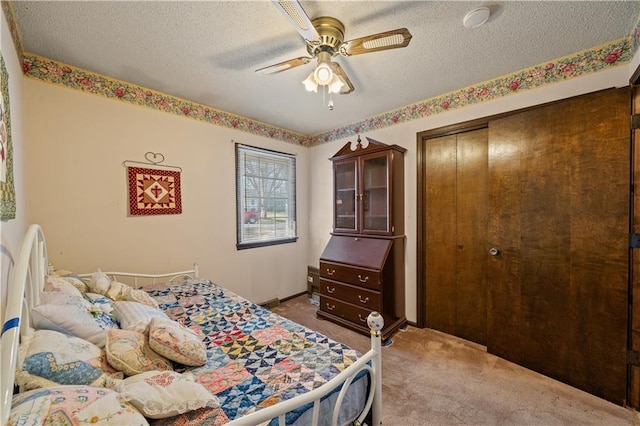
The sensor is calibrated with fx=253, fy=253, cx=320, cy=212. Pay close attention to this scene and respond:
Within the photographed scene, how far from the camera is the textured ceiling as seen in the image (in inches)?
55.7

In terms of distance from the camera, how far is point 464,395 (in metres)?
1.77

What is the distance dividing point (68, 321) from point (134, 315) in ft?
0.99

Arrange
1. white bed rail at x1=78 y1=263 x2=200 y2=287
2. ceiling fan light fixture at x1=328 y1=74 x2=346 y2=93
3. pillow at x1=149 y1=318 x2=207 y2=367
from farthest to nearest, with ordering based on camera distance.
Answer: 1. white bed rail at x1=78 y1=263 x2=200 y2=287
2. ceiling fan light fixture at x1=328 y1=74 x2=346 y2=93
3. pillow at x1=149 y1=318 x2=207 y2=367

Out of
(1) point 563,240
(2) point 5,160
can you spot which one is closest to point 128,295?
(2) point 5,160

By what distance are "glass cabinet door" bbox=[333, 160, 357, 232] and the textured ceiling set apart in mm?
920

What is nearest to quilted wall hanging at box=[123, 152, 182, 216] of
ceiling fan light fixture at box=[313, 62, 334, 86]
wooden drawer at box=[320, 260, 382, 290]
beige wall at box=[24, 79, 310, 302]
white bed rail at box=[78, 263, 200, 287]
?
beige wall at box=[24, 79, 310, 302]

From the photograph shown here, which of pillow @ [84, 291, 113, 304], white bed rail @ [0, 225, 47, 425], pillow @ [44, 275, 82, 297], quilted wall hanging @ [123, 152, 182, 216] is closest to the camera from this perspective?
white bed rail @ [0, 225, 47, 425]

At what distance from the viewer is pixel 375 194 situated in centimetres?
286

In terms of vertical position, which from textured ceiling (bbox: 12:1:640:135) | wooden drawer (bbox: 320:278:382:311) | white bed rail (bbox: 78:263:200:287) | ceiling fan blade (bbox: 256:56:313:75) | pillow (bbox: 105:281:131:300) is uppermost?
textured ceiling (bbox: 12:1:640:135)

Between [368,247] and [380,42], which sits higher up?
[380,42]

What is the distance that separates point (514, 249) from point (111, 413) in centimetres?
259

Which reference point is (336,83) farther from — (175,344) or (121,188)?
(121,188)

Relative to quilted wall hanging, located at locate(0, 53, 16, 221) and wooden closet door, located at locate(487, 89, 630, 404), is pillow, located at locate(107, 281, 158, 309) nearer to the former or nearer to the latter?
quilted wall hanging, located at locate(0, 53, 16, 221)

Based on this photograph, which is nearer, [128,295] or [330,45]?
[330,45]
